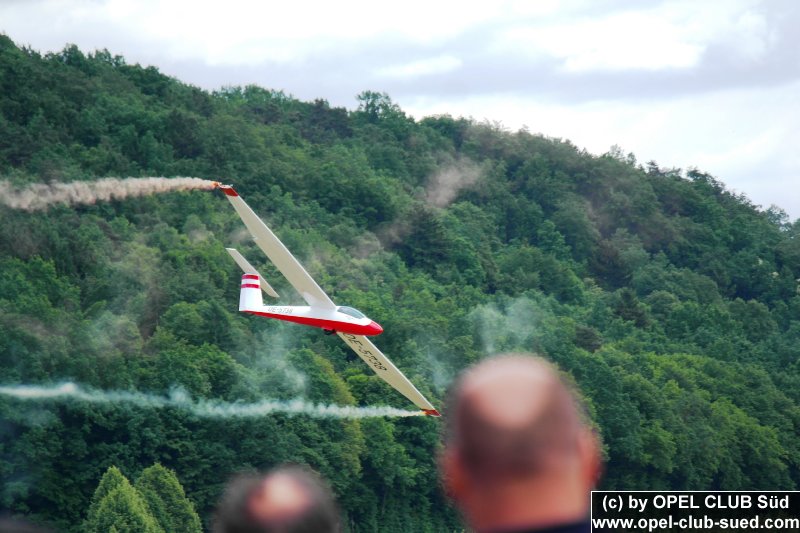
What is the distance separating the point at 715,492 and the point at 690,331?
2389 centimetres

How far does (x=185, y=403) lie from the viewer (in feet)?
191

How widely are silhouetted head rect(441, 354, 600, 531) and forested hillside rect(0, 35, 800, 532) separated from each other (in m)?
50.7

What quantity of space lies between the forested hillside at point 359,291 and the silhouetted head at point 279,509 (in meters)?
50.3

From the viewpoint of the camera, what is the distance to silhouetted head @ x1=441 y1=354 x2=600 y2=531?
2.77 m

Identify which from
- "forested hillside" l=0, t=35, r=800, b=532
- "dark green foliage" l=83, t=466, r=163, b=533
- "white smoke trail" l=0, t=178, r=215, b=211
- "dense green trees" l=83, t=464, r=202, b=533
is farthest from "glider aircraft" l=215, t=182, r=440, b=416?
"white smoke trail" l=0, t=178, r=215, b=211

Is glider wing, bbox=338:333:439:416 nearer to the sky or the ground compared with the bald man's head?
nearer to the ground

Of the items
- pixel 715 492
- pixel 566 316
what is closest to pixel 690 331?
pixel 566 316

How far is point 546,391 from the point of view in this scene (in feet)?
9.11

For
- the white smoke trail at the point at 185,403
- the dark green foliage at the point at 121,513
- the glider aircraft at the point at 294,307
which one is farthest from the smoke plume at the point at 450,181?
the glider aircraft at the point at 294,307

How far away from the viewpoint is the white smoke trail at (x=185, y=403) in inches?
2089

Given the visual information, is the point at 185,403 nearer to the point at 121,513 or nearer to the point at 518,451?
the point at 121,513

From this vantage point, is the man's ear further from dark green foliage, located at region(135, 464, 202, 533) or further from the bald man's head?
dark green foliage, located at region(135, 464, 202, 533)

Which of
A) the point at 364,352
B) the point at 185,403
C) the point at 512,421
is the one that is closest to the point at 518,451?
the point at 512,421

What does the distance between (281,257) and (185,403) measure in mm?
24200
